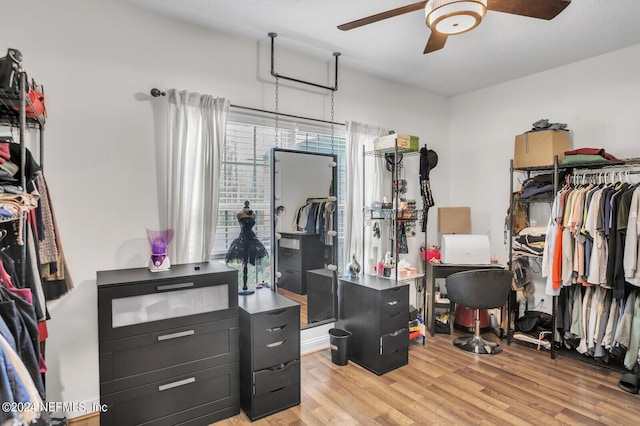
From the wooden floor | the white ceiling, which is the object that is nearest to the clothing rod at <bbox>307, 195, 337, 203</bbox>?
the white ceiling

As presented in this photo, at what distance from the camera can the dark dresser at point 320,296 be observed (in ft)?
10.6

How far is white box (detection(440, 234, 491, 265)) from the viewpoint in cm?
363

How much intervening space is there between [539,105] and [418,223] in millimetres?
1753

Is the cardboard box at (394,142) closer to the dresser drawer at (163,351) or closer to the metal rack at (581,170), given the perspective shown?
the metal rack at (581,170)

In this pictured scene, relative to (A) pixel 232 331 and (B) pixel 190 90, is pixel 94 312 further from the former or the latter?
(B) pixel 190 90

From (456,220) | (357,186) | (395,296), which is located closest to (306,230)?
(357,186)

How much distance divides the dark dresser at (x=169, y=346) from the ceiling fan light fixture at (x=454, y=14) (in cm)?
186

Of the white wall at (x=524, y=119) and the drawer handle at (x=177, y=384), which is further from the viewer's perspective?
the white wall at (x=524, y=119)

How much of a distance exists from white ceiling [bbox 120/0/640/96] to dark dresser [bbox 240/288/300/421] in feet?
6.74

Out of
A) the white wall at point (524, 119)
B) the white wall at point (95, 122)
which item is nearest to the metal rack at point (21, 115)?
the white wall at point (95, 122)

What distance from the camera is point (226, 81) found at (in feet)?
9.23

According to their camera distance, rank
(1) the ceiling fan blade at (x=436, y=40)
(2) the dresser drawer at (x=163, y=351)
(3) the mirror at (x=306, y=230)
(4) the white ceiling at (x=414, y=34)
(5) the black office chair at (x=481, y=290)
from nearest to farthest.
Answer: (2) the dresser drawer at (x=163, y=351)
(1) the ceiling fan blade at (x=436, y=40)
(4) the white ceiling at (x=414, y=34)
(3) the mirror at (x=306, y=230)
(5) the black office chair at (x=481, y=290)

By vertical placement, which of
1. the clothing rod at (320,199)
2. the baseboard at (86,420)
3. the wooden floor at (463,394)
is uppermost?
the clothing rod at (320,199)

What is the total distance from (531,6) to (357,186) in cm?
200
